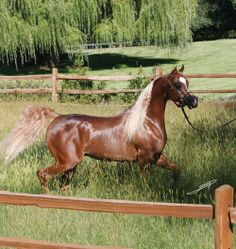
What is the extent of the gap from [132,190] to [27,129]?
1.67m

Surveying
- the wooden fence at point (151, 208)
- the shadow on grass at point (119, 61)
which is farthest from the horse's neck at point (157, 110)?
the shadow on grass at point (119, 61)

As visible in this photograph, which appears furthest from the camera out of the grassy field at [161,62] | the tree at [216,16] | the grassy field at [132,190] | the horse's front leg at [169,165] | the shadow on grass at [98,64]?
the tree at [216,16]

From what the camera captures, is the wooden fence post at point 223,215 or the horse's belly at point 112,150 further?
the horse's belly at point 112,150

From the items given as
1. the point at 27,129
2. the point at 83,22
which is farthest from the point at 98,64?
the point at 27,129

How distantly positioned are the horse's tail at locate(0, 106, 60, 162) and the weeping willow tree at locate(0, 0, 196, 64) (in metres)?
15.3

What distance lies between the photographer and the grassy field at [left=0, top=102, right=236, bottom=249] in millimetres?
5988

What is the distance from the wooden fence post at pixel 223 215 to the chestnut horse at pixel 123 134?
12.9 ft

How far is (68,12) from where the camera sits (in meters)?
24.5

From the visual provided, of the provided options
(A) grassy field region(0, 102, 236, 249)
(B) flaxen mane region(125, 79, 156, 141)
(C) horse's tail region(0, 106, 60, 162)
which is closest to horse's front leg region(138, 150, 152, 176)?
(A) grassy field region(0, 102, 236, 249)

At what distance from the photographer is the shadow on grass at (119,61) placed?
132 feet

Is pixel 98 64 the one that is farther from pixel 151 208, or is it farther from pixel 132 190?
pixel 151 208

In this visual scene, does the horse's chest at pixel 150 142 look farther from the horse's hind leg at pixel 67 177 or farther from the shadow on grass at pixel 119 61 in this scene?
the shadow on grass at pixel 119 61

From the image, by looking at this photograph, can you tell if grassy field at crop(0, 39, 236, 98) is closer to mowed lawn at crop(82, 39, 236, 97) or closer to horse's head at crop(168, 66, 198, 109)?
mowed lawn at crop(82, 39, 236, 97)

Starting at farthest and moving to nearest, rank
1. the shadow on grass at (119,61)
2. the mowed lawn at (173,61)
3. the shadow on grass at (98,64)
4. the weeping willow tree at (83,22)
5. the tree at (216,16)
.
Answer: the tree at (216,16) → the shadow on grass at (119,61) → the shadow on grass at (98,64) → the mowed lawn at (173,61) → the weeping willow tree at (83,22)
